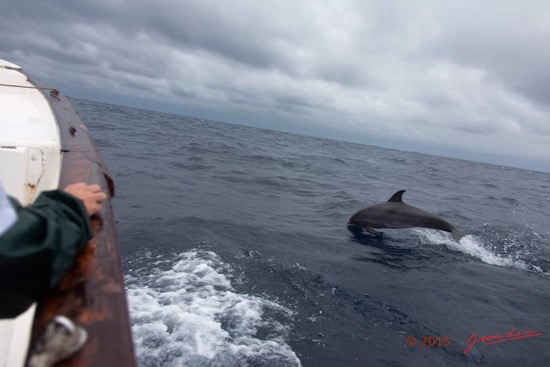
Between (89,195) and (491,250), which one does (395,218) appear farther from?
(89,195)

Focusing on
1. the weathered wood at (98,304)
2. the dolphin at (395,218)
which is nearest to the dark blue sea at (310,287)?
the dolphin at (395,218)

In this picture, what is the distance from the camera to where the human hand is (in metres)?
1.92

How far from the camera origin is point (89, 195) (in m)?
1.98

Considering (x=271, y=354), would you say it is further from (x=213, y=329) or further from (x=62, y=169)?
(x=62, y=169)

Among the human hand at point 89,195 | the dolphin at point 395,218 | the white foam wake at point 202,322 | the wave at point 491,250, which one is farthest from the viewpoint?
the dolphin at point 395,218

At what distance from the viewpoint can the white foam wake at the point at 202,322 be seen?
3607 mm

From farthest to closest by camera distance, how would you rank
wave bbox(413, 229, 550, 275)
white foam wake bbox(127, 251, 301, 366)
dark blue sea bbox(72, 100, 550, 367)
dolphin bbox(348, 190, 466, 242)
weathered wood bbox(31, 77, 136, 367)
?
dolphin bbox(348, 190, 466, 242), wave bbox(413, 229, 550, 275), dark blue sea bbox(72, 100, 550, 367), white foam wake bbox(127, 251, 301, 366), weathered wood bbox(31, 77, 136, 367)

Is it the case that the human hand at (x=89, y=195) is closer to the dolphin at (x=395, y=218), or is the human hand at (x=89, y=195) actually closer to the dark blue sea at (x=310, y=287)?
the dark blue sea at (x=310, y=287)

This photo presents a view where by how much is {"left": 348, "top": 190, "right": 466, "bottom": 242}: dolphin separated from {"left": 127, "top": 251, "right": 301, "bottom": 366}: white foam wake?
476 centimetres

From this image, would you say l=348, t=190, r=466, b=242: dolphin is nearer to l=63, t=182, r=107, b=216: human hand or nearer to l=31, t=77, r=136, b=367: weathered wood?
l=63, t=182, r=107, b=216: human hand
